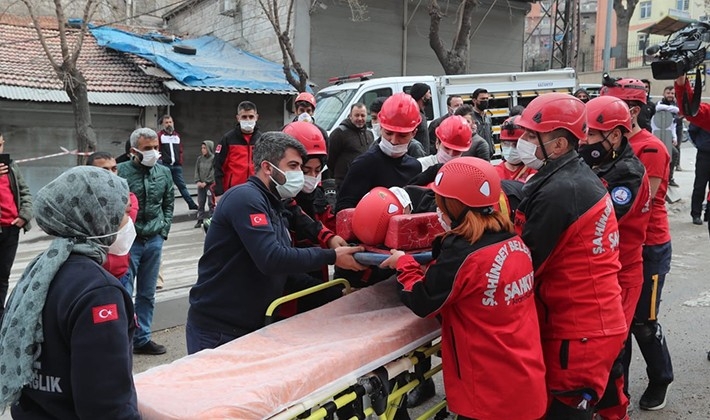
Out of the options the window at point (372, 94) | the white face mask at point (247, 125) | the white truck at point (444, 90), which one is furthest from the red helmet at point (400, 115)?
the window at point (372, 94)

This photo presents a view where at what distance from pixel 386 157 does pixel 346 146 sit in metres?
2.24

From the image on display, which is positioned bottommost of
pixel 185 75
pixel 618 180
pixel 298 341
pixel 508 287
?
pixel 298 341

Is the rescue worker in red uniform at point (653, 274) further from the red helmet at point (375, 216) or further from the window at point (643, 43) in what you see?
the window at point (643, 43)

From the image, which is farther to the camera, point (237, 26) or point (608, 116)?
point (237, 26)

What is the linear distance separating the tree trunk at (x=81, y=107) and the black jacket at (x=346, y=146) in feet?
22.0

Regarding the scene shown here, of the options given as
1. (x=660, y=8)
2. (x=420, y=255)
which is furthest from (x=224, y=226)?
(x=660, y=8)

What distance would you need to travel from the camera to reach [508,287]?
2574 millimetres

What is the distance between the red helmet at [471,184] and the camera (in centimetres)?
260

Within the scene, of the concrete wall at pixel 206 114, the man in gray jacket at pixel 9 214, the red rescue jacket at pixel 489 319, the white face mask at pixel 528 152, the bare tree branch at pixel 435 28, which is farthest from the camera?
the concrete wall at pixel 206 114

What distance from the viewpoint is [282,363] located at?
247 cm

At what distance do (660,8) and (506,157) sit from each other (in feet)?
160

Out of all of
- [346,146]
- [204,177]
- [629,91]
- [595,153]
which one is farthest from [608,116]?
[204,177]

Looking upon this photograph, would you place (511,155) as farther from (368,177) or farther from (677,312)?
(677,312)

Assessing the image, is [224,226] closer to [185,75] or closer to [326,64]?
[185,75]
